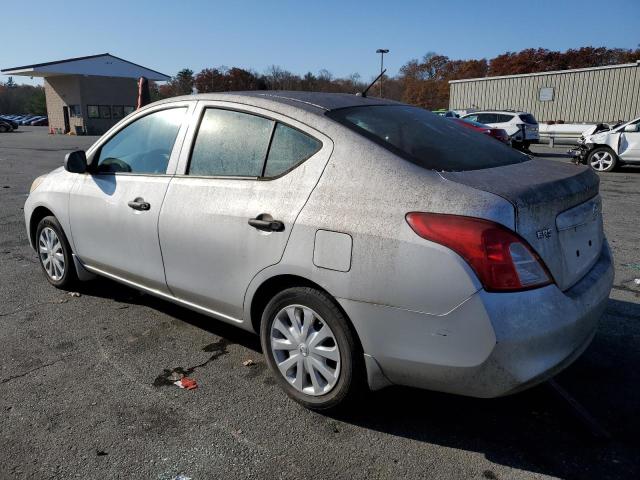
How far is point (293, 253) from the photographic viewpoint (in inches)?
110

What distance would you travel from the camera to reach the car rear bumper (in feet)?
7.52

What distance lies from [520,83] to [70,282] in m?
32.7

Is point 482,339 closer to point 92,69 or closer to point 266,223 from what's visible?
point 266,223

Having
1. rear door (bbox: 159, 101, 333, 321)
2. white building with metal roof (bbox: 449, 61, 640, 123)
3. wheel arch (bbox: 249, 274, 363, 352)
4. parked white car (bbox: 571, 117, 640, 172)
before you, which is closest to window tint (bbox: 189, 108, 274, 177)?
rear door (bbox: 159, 101, 333, 321)

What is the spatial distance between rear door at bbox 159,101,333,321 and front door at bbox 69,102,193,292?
0.51 ft

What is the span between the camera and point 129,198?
3.84 meters

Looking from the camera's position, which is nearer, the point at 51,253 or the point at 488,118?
the point at 51,253

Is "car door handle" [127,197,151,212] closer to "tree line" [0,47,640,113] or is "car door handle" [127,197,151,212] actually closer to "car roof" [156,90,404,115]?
"car roof" [156,90,404,115]

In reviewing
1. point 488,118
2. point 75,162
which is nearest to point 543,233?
point 75,162

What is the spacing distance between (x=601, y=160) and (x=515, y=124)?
756 cm

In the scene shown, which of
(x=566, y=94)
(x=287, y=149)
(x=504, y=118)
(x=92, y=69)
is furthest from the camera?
(x=92, y=69)

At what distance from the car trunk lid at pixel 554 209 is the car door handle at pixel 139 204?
2.05 metres

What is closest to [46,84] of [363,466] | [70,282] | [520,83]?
[520,83]

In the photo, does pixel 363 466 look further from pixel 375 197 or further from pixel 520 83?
pixel 520 83
